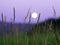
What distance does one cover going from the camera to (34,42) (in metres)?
0.80

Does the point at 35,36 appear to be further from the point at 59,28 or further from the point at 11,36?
the point at 59,28

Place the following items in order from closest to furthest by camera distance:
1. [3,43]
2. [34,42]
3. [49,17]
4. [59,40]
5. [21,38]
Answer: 1. [59,40]
2. [34,42]
3. [3,43]
4. [21,38]
5. [49,17]

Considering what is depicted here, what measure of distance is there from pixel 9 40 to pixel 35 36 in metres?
0.24

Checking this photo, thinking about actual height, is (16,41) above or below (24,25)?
below

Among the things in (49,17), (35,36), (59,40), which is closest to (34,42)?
(35,36)

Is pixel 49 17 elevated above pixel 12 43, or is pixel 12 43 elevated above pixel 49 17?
pixel 49 17

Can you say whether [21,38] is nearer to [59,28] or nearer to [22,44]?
[22,44]

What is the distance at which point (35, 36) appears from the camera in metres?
0.76

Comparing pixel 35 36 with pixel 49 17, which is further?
pixel 49 17

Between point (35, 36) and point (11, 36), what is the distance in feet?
0.83

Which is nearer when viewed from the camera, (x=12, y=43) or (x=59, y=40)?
(x=59, y=40)

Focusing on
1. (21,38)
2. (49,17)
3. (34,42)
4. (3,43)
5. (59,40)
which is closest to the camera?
(59,40)

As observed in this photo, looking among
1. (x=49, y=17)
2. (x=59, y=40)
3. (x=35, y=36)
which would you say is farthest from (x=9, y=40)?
(x=49, y=17)

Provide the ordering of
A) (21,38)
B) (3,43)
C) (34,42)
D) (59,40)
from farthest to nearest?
(21,38) < (3,43) < (34,42) < (59,40)
